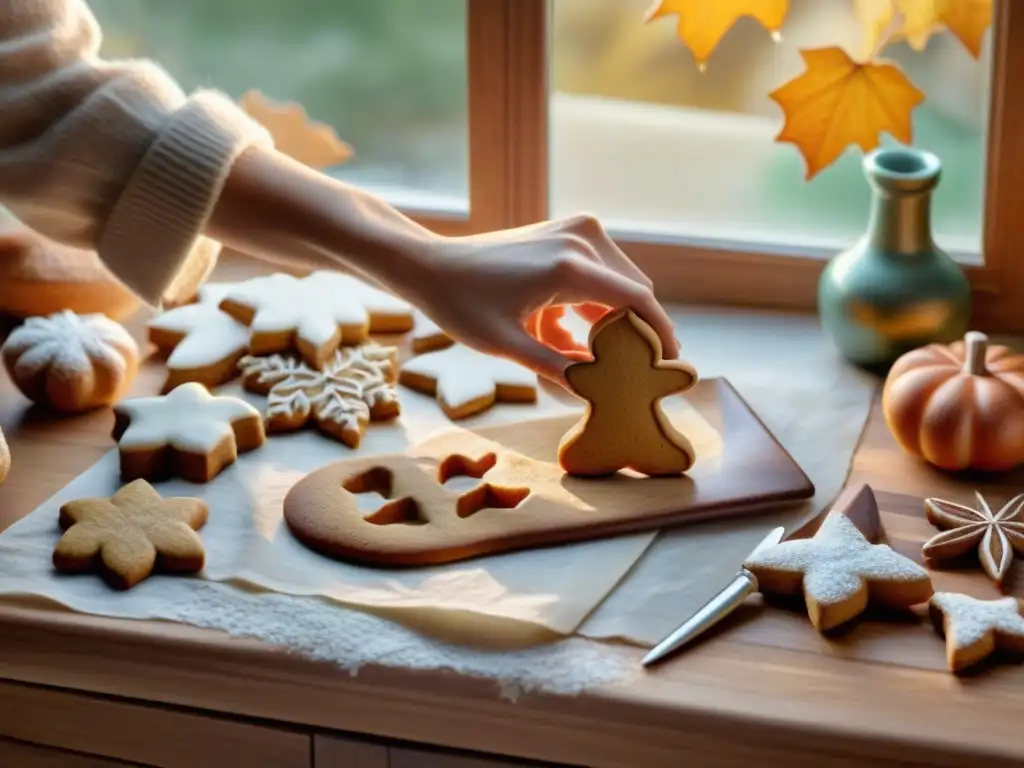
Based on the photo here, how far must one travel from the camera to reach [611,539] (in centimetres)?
104

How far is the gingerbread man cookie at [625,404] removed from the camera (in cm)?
106

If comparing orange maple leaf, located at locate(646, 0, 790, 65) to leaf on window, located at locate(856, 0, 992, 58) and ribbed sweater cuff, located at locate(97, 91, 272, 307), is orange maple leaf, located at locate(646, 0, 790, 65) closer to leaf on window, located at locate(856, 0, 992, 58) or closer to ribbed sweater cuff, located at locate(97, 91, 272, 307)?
leaf on window, located at locate(856, 0, 992, 58)

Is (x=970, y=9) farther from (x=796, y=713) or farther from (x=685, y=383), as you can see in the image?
(x=796, y=713)

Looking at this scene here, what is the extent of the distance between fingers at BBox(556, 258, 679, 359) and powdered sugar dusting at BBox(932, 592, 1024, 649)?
0.92ft

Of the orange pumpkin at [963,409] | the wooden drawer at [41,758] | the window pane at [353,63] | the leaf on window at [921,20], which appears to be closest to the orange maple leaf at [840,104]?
the leaf on window at [921,20]

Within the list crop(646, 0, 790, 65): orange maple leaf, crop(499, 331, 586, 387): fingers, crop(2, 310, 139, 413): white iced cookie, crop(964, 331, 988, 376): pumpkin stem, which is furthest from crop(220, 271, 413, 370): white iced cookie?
crop(964, 331, 988, 376): pumpkin stem

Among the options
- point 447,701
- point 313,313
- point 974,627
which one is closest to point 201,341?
point 313,313

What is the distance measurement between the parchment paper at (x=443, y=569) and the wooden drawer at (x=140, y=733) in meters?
0.07

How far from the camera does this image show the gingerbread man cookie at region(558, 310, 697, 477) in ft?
3.47

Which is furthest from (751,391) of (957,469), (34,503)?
(34,503)

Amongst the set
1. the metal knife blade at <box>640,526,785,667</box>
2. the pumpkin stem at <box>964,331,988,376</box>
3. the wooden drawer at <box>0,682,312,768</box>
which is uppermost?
the pumpkin stem at <box>964,331,988,376</box>

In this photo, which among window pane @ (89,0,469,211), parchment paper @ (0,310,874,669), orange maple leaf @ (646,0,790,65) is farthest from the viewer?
window pane @ (89,0,469,211)

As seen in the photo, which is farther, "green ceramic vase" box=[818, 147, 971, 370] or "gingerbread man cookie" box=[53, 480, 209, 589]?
"green ceramic vase" box=[818, 147, 971, 370]

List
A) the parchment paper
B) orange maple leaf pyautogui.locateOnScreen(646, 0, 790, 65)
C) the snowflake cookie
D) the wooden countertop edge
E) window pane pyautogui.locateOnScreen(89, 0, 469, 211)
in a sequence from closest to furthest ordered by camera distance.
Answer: the wooden countertop edge → the parchment paper → the snowflake cookie → orange maple leaf pyautogui.locateOnScreen(646, 0, 790, 65) → window pane pyautogui.locateOnScreen(89, 0, 469, 211)
